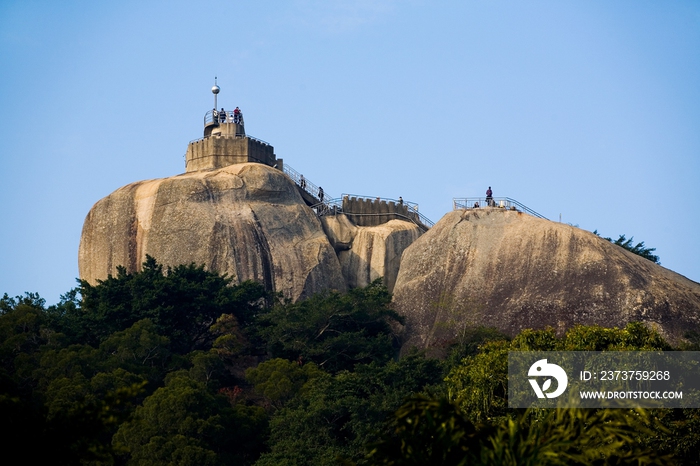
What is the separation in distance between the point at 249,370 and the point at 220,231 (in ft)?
30.6

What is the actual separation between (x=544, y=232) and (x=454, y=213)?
404cm

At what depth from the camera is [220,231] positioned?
164 feet

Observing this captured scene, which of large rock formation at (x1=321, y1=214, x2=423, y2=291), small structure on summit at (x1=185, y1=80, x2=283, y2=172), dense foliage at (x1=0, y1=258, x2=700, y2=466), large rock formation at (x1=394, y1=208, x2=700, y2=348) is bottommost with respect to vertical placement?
dense foliage at (x1=0, y1=258, x2=700, y2=466)

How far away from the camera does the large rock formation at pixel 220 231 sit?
1972 inches

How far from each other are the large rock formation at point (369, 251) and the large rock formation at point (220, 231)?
5.17ft

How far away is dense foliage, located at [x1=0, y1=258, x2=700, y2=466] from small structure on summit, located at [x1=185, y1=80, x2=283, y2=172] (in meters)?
7.17

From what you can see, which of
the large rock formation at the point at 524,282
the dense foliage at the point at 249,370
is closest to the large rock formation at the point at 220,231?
the dense foliage at the point at 249,370

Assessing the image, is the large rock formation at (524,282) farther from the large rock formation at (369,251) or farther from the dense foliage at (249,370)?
the large rock formation at (369,251)

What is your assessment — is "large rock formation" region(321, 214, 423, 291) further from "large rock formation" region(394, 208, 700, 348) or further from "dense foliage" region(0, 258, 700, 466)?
"dense foliage" region(0, 258, 700, 466)

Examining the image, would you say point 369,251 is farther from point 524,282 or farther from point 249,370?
point 249,370

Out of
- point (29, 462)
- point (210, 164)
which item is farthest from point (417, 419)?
point (210, 164)

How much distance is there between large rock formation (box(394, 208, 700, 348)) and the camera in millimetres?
44094

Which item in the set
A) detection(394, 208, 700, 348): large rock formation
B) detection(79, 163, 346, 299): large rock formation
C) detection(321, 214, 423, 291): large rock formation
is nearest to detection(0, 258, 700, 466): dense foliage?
→ detection(394, 208, 700, 348): large rock formation


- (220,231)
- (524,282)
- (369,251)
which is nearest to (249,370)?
(220,231)
